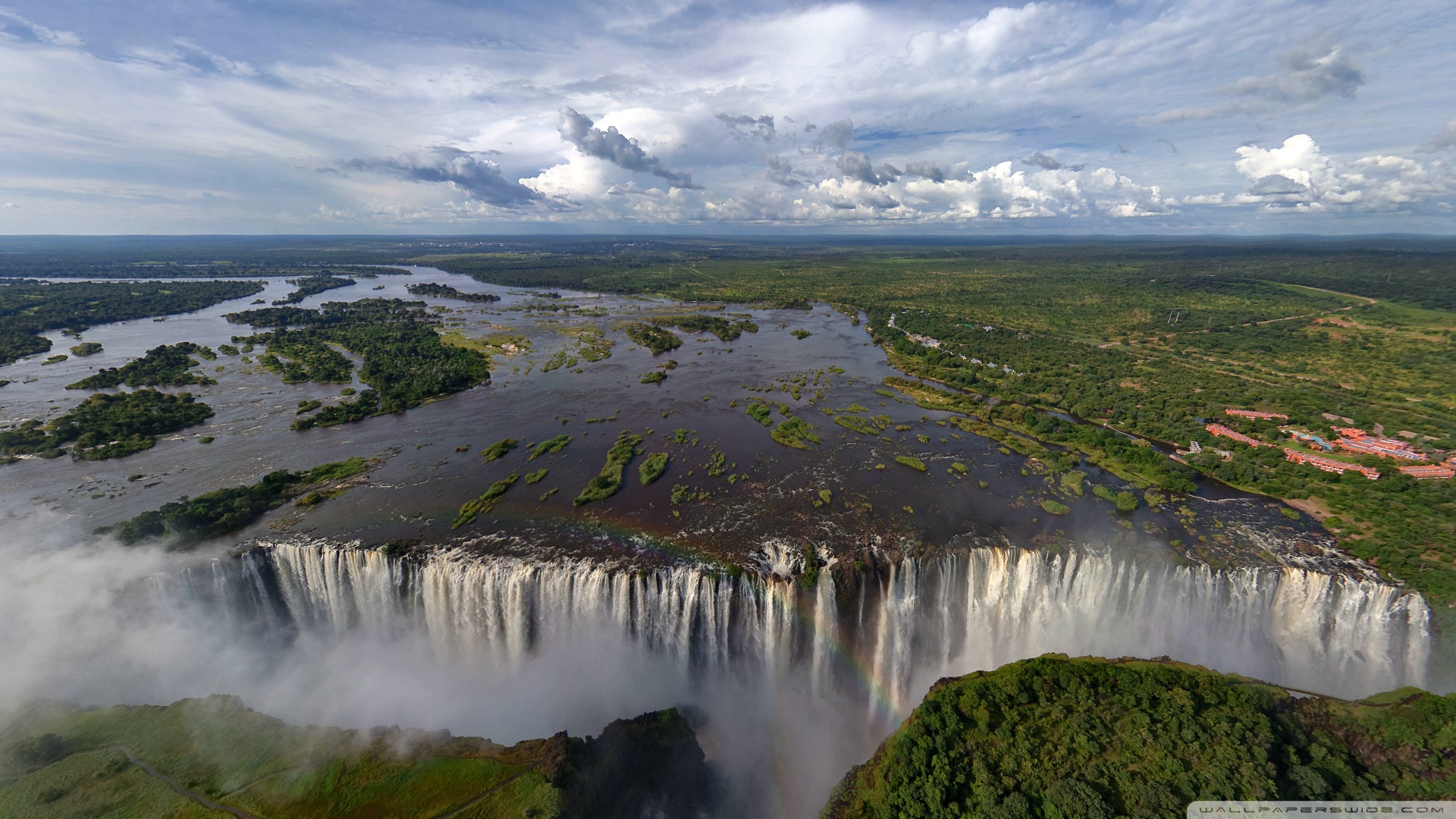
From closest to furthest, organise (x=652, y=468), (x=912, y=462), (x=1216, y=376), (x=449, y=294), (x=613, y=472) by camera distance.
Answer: (x=613, y=472)
(x=652, y=468)
(x=912, y=462)
(x=1216, y=376)
(x=449, y=294)

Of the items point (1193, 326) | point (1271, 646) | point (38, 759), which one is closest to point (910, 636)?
point (1271, 646)

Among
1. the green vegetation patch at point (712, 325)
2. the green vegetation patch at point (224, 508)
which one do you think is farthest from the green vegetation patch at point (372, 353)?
the green vegetation patch at point (712, 325)

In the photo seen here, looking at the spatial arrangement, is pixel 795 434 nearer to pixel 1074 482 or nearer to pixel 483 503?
pixel 1074 482

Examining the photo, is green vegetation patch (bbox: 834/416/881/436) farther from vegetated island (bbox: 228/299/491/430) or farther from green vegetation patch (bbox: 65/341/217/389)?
green vegetation patch (bbox: 65/341/217/389)

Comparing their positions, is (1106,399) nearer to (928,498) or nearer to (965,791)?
(928,498)

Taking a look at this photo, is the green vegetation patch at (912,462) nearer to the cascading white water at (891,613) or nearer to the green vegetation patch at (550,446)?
the cascading white water at (891,613)

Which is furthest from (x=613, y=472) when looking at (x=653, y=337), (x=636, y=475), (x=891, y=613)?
(x=653, y=337)
